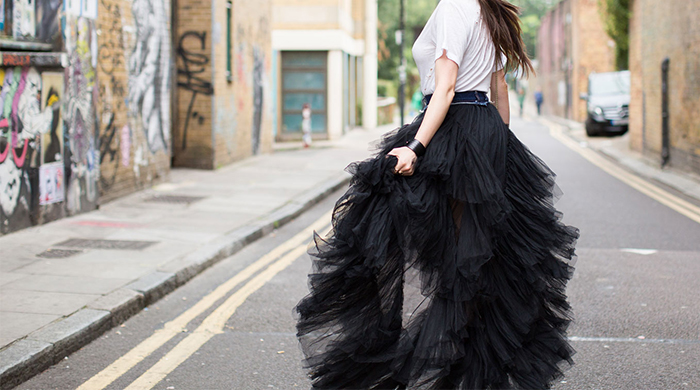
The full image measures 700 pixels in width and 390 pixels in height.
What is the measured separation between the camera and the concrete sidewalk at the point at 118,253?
500 cm

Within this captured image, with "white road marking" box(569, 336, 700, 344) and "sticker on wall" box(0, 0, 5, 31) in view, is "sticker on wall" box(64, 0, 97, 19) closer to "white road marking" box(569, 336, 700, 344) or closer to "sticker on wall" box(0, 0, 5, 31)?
"sticker on wall" box(0, 0, 5, 31)

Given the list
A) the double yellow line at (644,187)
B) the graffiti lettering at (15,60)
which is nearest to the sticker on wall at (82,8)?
the graffiti lettering at (15,60)

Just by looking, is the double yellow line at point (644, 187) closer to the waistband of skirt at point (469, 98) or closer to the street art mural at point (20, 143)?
the waistband of skirt at point (469, 98)

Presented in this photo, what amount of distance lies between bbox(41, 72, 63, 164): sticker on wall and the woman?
6.27 metres

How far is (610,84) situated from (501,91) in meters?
26.4

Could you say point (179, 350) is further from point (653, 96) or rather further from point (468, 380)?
point (653, 96)

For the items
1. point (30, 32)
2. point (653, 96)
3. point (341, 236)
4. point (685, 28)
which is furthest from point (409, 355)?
point (653, 96)

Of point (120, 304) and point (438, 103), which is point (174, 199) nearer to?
point (120, 304)

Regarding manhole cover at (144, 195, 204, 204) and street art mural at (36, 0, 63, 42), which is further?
manhole cover at (144, 195, 204, 204)

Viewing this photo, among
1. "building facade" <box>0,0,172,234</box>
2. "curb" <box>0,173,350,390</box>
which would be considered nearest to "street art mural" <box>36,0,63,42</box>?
"building facade" <box>0,0,172,234</box>

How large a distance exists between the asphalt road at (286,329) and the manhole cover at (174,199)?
2.64 metres

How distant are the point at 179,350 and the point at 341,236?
2.05 m

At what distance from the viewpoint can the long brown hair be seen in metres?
3.40

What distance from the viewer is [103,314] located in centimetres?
538
